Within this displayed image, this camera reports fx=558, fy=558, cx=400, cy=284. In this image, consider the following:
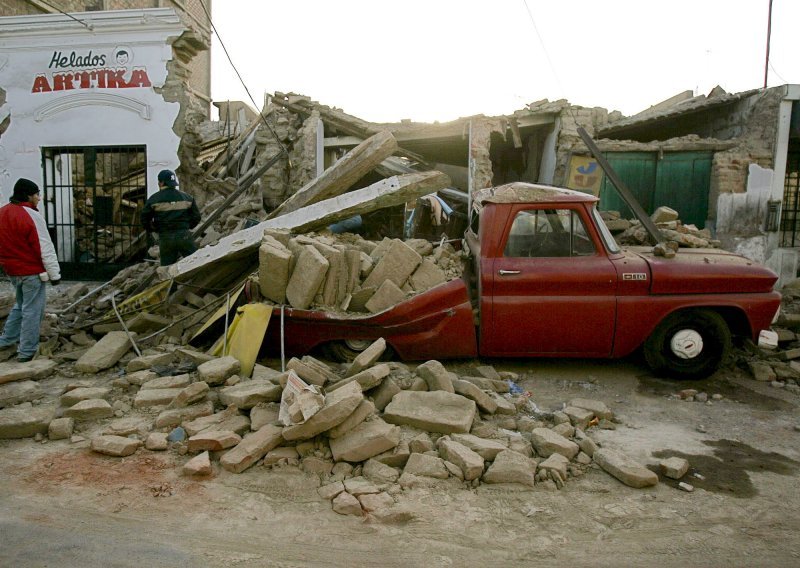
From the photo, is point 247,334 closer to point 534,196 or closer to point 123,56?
point 534,196

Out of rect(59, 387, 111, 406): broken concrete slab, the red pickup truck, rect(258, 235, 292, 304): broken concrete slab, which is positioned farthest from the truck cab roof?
rect(59, 387, 111, 406): broken concrete slab

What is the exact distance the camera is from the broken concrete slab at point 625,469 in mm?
3330

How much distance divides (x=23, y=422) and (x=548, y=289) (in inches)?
167

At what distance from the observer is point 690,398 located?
4.86 meters

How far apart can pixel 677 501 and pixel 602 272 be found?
90.8 inches

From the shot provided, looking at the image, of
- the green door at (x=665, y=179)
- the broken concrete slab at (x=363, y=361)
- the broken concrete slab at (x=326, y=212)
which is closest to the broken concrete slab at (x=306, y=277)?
the broken concrete slab at (x=326, y=212)

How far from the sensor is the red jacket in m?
5.50

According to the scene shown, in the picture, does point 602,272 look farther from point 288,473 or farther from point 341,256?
point 288,473

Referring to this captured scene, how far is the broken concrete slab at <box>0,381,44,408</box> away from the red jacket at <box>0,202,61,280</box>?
4.24 ft

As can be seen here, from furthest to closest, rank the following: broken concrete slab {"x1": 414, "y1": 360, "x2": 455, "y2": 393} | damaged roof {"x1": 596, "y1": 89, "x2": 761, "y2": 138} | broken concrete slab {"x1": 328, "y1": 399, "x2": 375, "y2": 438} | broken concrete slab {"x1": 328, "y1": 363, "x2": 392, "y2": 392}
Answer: damaged roof {"x1": 596, "y1": 89, "x2": 761, "y2": 138}, broken concrete slab {"x1": 414, "y1": 360, "x2": 455, "y2": 393}, broken concrete slab {"x1": 328, "y1": 363, "x2": 392, "y2": 392}, broken concrete slab {"x1": 328, "y1": 399, "x2": 375, "y2": 438}

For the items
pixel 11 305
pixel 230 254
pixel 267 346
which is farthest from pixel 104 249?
pixel 267 346

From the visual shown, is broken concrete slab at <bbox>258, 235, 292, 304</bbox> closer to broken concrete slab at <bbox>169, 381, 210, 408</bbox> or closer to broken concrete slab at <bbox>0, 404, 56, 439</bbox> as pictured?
broken concrete slab at <bbox>169, 381, 210, 408</bbox>

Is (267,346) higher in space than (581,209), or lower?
lower

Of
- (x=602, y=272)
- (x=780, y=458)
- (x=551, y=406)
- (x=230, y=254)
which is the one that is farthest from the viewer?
(x=230, y=254)
